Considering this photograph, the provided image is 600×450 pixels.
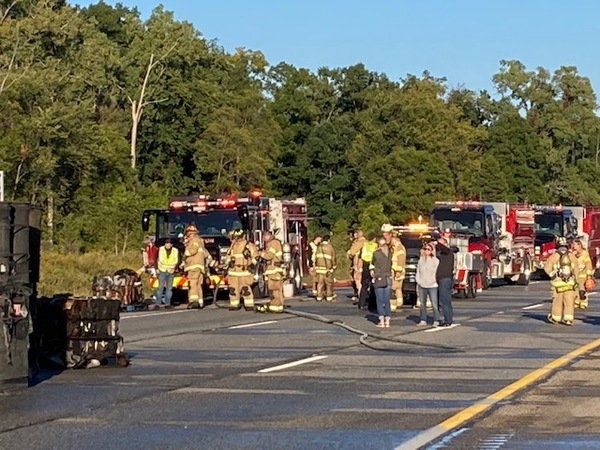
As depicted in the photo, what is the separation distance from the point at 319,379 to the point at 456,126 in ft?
242

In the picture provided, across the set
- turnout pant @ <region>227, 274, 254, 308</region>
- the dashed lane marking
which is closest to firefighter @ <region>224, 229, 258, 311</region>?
turnout pant @ <region>227, 274, 254, 308</region>

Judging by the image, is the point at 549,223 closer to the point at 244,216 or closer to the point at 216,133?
the point at 244,216

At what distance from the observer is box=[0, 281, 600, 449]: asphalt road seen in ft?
34.2

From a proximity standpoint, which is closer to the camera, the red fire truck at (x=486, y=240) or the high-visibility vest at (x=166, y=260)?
the high-visibility vest at (x=166, y=260)

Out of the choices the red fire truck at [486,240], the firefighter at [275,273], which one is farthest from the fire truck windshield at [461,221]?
the firefighter at [275,273]

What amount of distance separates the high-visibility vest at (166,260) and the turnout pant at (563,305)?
8.78m

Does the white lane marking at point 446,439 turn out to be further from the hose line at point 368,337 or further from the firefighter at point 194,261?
the firefighter at point 194,261

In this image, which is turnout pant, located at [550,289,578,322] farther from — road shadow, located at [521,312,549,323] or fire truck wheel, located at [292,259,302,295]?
fire truck wheel, located at [292,259,302,295]

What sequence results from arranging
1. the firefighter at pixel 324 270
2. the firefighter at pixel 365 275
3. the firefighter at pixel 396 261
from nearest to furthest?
1. the firefighter at pixel 396 261
2. the firefighter at pixel 365 275
3. the firefighter at pixel 324 270

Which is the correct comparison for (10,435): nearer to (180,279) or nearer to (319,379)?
(319,379)

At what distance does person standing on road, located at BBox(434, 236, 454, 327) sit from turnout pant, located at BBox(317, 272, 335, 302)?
7.72m

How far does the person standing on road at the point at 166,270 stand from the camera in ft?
91.7

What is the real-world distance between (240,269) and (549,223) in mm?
22030

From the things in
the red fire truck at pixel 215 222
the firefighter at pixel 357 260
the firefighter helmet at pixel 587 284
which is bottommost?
the firefighter helmet at pixel 587 284
